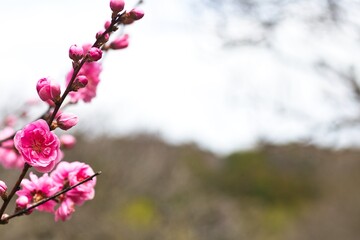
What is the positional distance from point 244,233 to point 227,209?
99 cm

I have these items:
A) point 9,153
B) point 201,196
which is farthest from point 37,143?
point 201,196

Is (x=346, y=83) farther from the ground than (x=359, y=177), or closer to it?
farther from the ground

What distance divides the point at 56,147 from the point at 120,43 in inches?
17.8

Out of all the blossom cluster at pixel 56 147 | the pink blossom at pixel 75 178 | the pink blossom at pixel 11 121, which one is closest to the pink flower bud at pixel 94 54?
the blossom cluster at pixel 56 147

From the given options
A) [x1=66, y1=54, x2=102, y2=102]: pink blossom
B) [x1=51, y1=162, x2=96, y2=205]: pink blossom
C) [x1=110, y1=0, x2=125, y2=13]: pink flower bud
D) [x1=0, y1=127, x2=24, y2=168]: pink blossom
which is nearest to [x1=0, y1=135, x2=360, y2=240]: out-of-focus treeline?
[x1=0, y1=127, x2=24, y2=168]: pink blossom

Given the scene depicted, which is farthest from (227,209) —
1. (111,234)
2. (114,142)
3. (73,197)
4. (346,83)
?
(73,197)

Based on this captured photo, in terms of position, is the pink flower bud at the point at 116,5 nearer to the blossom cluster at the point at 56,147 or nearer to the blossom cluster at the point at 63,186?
the blossom cluster at the point at 56,147

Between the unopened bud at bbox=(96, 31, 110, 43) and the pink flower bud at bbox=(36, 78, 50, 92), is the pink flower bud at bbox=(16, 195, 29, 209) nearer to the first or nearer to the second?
the pink flower bud at bbox=(36, 78, 50, 92)

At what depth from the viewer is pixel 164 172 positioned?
1905 centimetres

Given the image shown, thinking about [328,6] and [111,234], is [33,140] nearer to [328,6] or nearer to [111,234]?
[328,6]

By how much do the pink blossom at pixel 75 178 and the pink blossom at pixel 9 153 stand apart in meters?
0.50

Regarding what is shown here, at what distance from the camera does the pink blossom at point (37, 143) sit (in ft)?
3.56

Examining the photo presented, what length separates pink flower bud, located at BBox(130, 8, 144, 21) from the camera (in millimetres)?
1226

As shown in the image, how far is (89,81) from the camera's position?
4.99ft
